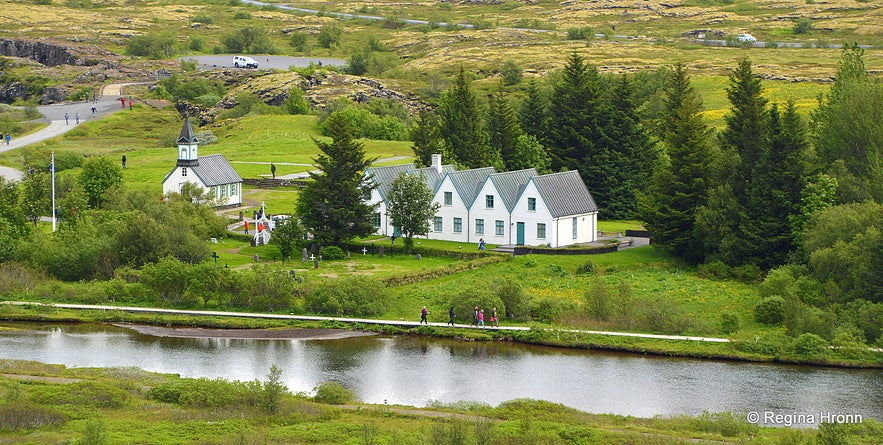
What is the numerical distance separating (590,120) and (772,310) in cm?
3442

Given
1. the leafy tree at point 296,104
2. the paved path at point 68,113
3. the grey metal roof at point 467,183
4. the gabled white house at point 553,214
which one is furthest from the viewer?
the leafy tree at point 296,104

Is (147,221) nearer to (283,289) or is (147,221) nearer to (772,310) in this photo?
(283,289)

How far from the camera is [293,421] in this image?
45656 millimetres

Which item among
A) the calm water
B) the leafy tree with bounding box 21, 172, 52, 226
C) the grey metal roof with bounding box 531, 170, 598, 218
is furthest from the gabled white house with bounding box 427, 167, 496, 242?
the leafy tree with bounding box 21, 172, 52, 226

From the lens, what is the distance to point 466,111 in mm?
97125

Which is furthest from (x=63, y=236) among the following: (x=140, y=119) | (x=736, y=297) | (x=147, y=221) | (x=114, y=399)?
(x=140, y=119)

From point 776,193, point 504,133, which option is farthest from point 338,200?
point 776,193

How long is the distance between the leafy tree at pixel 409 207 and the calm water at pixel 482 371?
19091mm

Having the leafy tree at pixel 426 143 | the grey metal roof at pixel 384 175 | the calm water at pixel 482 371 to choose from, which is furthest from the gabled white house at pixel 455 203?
the calm water at pixel 482 371

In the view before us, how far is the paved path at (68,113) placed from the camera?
12468 centimetres

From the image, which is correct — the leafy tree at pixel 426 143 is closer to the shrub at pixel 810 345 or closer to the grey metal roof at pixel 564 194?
the grey metal roof at pixel 564 194

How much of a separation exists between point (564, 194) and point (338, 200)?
44.6 feet

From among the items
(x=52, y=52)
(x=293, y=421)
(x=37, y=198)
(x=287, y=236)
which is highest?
(x=52, y=52)

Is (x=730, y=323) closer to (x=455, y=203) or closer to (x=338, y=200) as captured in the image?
(x=455, y=203)
